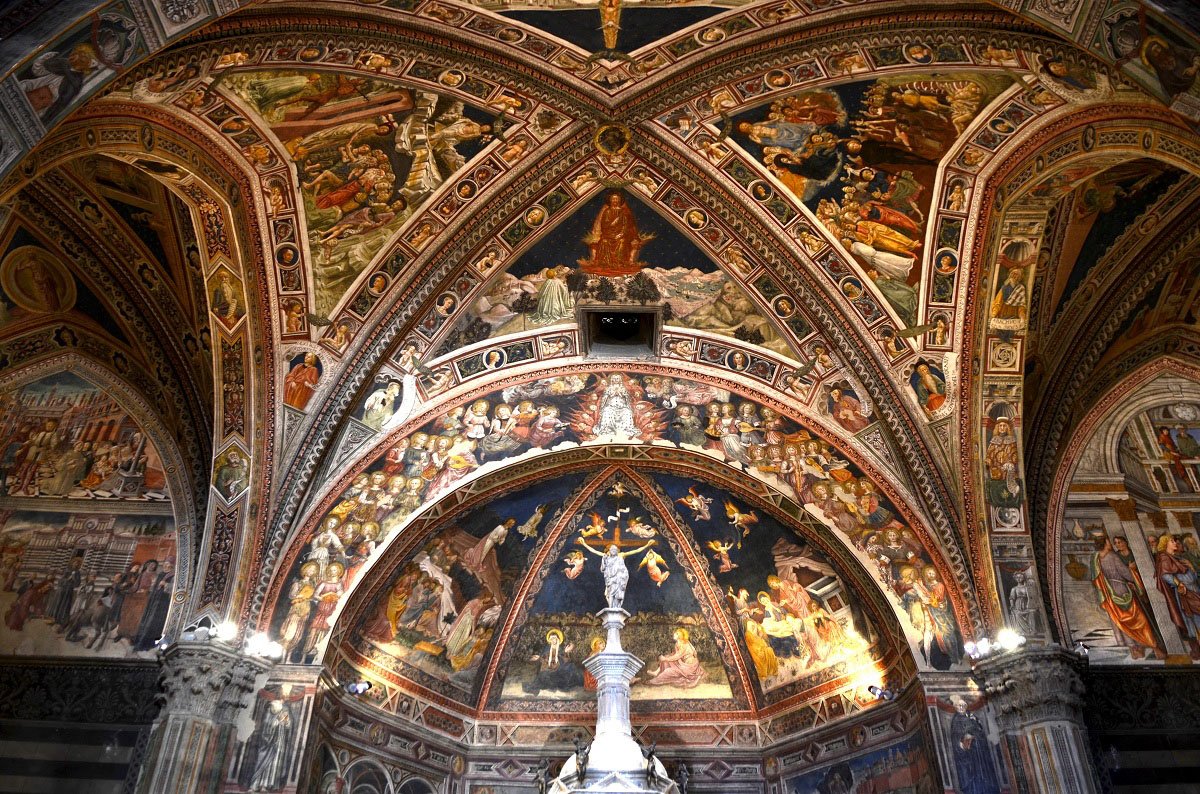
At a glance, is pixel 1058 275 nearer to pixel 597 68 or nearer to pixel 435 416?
pixel 597 68

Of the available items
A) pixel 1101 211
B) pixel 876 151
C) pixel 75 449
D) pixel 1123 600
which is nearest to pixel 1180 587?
pixel 1123 600

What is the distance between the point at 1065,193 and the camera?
1106 centimetres

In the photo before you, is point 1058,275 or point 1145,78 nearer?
point 1145,78

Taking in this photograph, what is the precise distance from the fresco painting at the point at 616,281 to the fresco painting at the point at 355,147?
5.49 ft

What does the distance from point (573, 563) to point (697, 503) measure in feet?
7.74

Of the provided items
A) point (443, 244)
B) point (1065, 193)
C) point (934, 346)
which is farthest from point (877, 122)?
point (443, 244)

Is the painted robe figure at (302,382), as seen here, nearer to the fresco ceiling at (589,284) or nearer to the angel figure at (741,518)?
the fresco ceiling at (589,284)

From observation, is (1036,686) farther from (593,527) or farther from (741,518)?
(593,527)

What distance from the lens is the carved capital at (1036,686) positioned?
10.9m

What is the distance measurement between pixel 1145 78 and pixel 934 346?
6234mm

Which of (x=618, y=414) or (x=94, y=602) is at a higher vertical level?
(x=618, y=414)

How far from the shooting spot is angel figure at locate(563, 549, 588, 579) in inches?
634

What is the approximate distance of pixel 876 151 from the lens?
1118 centimetres

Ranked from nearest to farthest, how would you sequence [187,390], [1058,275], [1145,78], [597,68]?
[1145,78], [597,68], [1058,275], [187,390]
